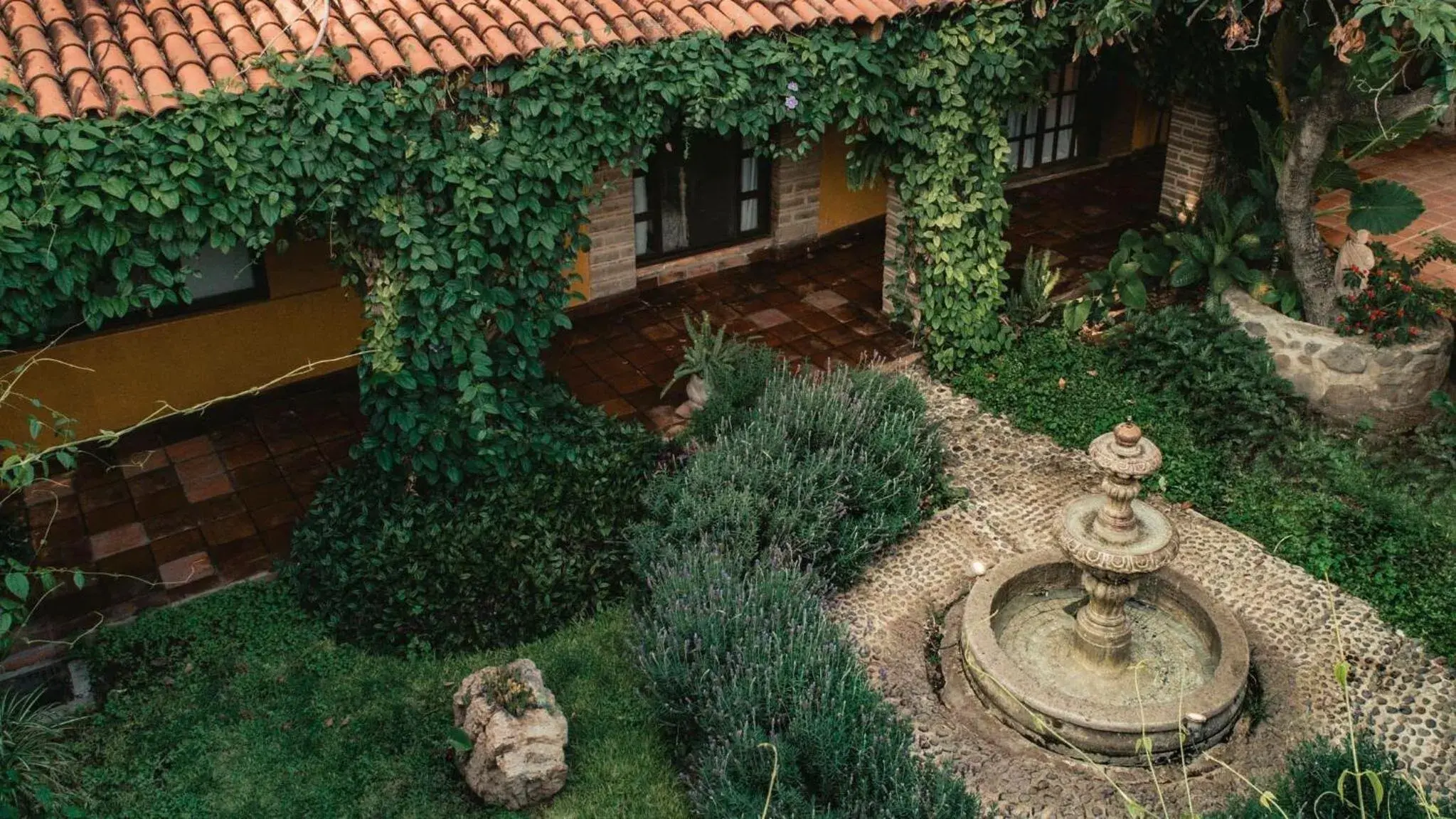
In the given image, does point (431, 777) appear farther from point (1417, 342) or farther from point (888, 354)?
point (1417, 342)

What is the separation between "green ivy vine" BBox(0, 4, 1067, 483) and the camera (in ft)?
19.7

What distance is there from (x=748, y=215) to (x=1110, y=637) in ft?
21.4

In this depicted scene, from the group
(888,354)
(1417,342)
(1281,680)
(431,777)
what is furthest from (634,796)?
(1417,342)

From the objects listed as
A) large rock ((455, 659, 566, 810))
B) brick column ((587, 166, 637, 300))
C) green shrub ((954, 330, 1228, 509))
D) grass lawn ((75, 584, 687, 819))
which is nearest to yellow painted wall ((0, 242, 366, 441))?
brick column ((587, 166, 637, 300))

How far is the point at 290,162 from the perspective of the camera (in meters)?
6.34

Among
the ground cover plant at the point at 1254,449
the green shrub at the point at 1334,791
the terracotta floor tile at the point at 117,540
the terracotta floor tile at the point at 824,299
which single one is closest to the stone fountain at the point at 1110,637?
the green shrub at the point at 1334,791

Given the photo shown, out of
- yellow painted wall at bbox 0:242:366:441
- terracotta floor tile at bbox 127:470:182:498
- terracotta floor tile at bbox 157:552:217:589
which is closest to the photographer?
terracotta floor tile at bbox 157:552:217:589

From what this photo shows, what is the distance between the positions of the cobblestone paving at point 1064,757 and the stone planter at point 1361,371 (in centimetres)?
178

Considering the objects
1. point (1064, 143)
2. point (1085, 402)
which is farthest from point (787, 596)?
point (1064, 143)

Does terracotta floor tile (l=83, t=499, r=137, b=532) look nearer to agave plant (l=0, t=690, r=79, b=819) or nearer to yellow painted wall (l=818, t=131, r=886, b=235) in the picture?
agave plant (l=0, t=690, r=79, b=819)

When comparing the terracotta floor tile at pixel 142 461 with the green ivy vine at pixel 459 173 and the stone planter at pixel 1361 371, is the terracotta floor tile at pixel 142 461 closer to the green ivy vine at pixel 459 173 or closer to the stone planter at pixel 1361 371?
the green ivy vine at pixel 459 173

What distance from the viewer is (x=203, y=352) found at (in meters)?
9.59

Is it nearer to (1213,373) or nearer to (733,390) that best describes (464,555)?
(733,390)

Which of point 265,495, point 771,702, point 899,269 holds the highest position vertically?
point 899,269
